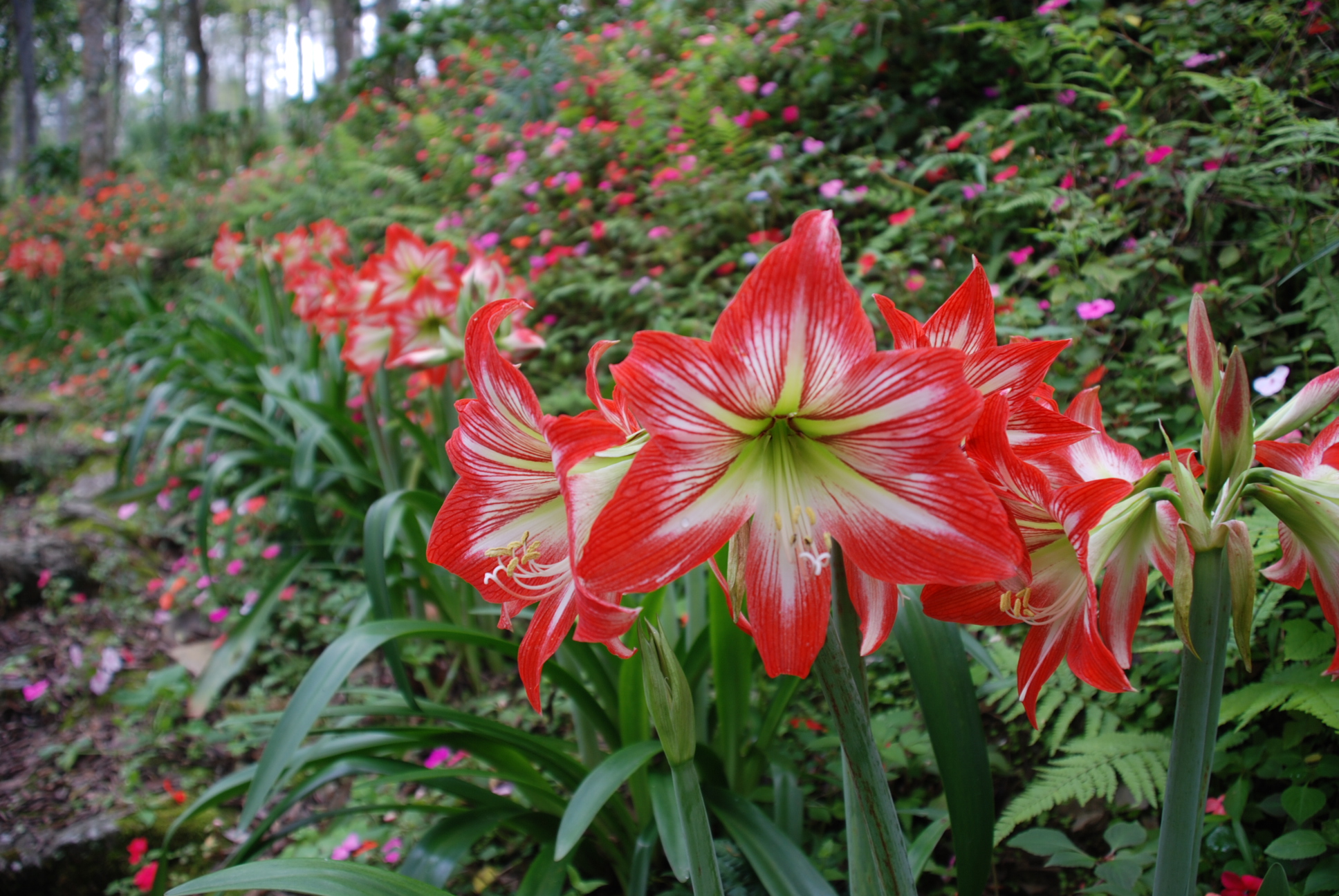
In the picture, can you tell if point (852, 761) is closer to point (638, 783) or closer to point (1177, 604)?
point (1177, 604)

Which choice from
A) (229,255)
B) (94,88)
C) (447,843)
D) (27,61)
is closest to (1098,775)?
(447,843)

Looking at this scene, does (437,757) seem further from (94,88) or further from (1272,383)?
(94,88)

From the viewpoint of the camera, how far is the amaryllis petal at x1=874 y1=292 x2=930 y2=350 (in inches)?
27.9

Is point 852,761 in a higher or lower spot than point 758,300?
lower

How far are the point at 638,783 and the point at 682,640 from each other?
308 mm

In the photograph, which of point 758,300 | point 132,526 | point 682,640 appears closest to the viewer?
point 758,300

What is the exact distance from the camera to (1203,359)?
70 cm

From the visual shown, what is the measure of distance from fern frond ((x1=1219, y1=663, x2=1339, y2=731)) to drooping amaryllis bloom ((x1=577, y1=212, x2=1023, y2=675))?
0.80 m

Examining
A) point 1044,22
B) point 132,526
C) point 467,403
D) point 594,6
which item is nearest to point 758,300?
point 467,403

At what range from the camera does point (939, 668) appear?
107 centimetres

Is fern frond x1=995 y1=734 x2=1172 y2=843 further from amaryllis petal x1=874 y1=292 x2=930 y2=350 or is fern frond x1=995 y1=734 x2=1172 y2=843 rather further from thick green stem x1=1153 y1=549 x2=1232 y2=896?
amaryllis petal x1=874 y1=292 x2=930 y2=350

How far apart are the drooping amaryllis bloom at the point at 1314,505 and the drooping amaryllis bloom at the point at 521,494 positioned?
581mm

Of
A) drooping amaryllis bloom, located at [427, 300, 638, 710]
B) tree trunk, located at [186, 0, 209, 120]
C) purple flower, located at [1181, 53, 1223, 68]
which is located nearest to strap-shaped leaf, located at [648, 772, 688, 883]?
drooping amaryllis bloom, located at [427, 300, 638, 710]

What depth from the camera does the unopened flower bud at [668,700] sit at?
2.38ft
